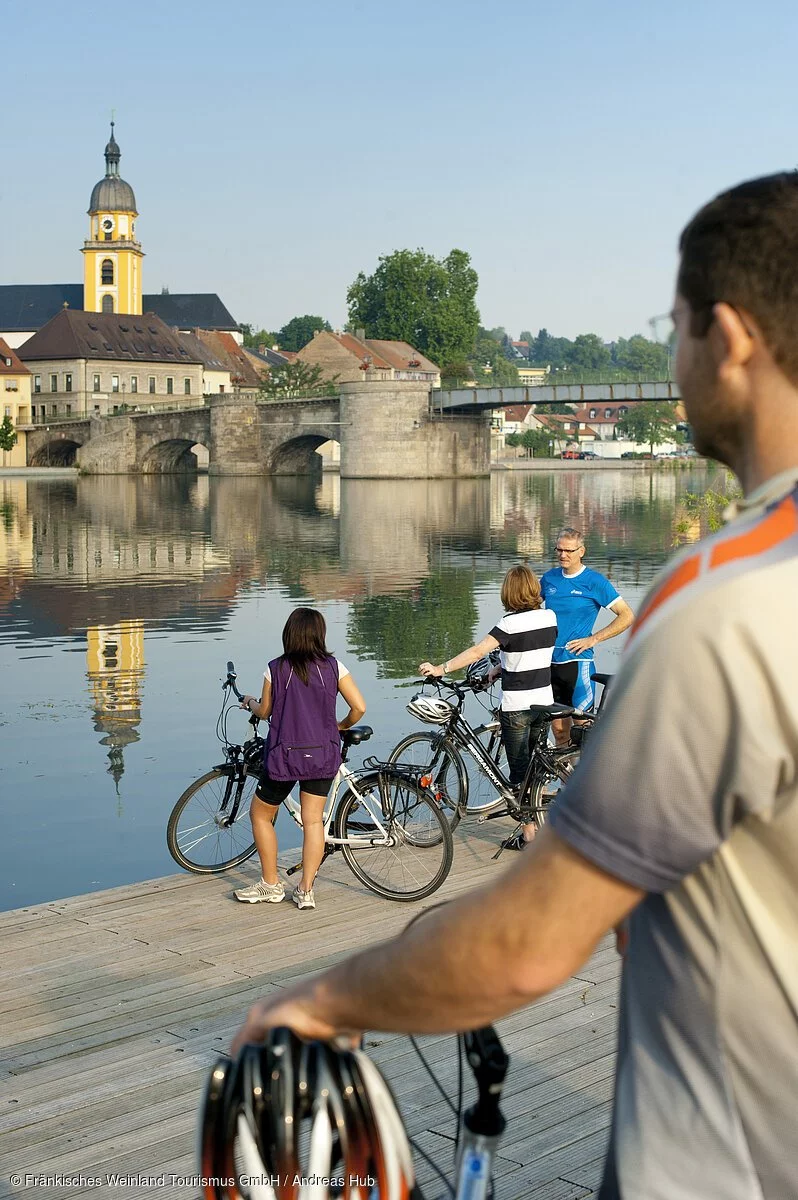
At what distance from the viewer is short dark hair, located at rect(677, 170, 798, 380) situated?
50.2 inches

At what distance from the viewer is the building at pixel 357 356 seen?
93312mm

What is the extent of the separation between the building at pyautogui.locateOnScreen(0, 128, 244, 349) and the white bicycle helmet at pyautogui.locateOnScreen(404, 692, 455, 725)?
9989 centimetres

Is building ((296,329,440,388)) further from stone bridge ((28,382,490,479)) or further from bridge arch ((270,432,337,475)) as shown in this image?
stone bridge ((28,382,490,479))

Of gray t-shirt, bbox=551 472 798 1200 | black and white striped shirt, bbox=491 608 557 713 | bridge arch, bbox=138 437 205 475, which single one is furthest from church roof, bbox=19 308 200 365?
gray t-shirt, bbox=551 472 798 1200

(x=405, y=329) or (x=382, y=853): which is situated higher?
(x=405, y=329)

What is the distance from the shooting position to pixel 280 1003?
145 cm

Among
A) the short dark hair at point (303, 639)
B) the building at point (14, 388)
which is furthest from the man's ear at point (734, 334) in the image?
the building at point (14, 388)

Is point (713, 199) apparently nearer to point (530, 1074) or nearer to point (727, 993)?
point (727, 993)

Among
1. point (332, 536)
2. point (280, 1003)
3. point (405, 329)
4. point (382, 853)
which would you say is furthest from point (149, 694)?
point (405, 329)

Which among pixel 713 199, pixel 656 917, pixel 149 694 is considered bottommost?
pixel 149 694

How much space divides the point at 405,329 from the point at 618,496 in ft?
126

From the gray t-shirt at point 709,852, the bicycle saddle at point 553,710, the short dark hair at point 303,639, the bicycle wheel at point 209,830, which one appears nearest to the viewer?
the gray t-shirt at point 709,852

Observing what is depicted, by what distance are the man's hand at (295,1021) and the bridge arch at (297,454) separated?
79.3 m

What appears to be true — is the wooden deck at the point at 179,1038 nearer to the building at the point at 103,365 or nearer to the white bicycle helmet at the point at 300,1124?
the white bicycle helmet at the point at 300,1124
